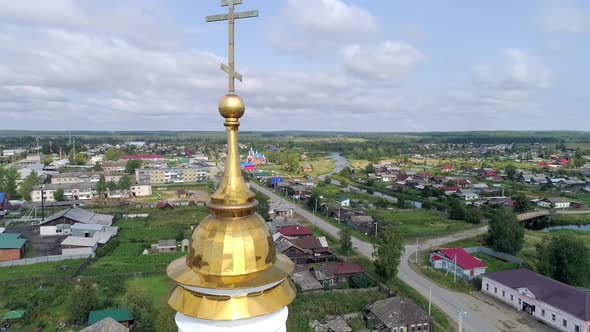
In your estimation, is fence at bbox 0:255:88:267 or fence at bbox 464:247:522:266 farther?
fence at bbox 464:247:522:266

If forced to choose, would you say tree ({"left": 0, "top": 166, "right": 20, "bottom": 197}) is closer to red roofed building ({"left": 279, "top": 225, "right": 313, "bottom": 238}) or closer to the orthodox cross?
red roofed building ({"left": 279, "top": 225, "right": 313, "bottom": 238})

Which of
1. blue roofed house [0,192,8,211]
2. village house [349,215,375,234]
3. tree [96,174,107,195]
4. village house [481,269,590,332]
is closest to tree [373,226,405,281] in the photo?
village house [481,269,590,332]

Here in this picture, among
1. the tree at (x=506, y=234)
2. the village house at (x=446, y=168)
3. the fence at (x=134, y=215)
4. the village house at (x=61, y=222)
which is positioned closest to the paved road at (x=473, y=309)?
the tree at (x=506, y=234)

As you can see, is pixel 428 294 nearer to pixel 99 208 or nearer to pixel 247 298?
pixel 247 298

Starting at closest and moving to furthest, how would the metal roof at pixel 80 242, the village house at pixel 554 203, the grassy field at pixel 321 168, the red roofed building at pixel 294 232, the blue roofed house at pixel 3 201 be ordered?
the metal roof at pixel 80 242
the red roofed building at pixel 294 232
the blue roofed house at pixel 3 201
the village house at pixel 554 203
the grassy field at pixel 321 168

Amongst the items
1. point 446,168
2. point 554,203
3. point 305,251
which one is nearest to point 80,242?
point 305,251

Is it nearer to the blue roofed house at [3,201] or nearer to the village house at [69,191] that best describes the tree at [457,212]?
the village house at [69,191]
